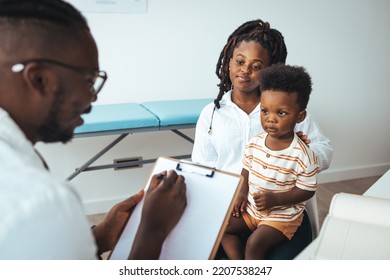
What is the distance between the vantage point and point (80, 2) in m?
2.54

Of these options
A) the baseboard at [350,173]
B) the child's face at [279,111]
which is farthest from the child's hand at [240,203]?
the baseboard at [350,173]

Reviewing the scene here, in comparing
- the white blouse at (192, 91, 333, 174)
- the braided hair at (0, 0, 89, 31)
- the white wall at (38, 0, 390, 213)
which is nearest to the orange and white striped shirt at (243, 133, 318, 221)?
the white blouse at (192, 91, 333, 174)

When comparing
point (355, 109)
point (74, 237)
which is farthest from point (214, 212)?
point (355, 109)

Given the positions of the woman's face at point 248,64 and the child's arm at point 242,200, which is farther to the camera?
the woman's face at point 248,64

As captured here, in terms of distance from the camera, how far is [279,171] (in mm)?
1350

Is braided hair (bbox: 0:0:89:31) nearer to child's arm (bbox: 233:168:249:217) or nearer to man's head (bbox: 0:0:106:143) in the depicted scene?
man's head (bbox: 0:0:106:143)

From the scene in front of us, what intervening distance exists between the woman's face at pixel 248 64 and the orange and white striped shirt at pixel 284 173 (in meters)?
0.30

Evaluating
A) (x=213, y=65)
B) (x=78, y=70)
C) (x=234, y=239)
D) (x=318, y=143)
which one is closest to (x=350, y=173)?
(x=213, y=65)

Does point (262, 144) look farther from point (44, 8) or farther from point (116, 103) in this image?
point (116, 103)

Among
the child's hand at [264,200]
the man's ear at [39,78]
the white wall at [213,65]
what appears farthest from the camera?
the white wall at [213,65]

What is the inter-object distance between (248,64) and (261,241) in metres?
0.69

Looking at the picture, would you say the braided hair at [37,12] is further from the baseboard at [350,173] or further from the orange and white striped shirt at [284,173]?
the baseboard at [350,173]

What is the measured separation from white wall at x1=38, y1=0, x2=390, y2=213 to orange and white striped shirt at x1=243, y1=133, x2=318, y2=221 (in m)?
1.68

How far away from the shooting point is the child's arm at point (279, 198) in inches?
50.9
